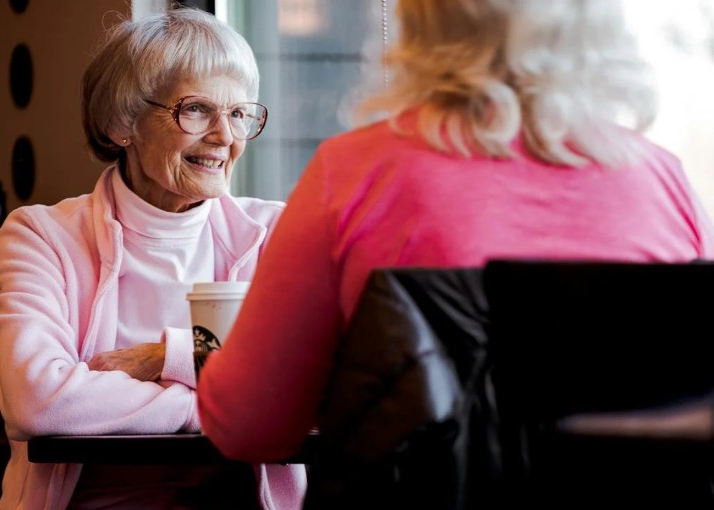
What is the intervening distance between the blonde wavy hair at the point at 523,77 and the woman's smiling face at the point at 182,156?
43.3 inches

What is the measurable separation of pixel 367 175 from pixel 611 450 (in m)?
0.37

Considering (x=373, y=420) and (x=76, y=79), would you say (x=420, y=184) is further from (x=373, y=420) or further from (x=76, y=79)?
(x=76, y=79)

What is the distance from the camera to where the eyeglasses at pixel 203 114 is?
2.19 meters

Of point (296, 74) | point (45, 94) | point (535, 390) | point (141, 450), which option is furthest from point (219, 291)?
point (45, 94)

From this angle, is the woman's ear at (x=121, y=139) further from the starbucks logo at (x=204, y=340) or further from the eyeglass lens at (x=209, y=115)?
the starbucks logo at (x=204, y=340)

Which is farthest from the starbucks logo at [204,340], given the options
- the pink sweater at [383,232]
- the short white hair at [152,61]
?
the short white hair at [152,61]

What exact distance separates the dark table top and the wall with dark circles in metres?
1.77

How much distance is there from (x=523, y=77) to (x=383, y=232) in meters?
0.22

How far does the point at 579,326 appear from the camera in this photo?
0.87 metres

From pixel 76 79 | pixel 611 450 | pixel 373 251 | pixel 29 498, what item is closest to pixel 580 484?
pixel 611 450

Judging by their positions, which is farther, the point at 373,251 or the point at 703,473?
the point at 373,251

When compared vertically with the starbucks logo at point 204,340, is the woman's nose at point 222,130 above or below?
above

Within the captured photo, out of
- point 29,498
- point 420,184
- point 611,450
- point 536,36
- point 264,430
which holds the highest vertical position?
point 536,36

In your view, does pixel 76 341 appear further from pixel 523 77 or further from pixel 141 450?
pixel 523 77
